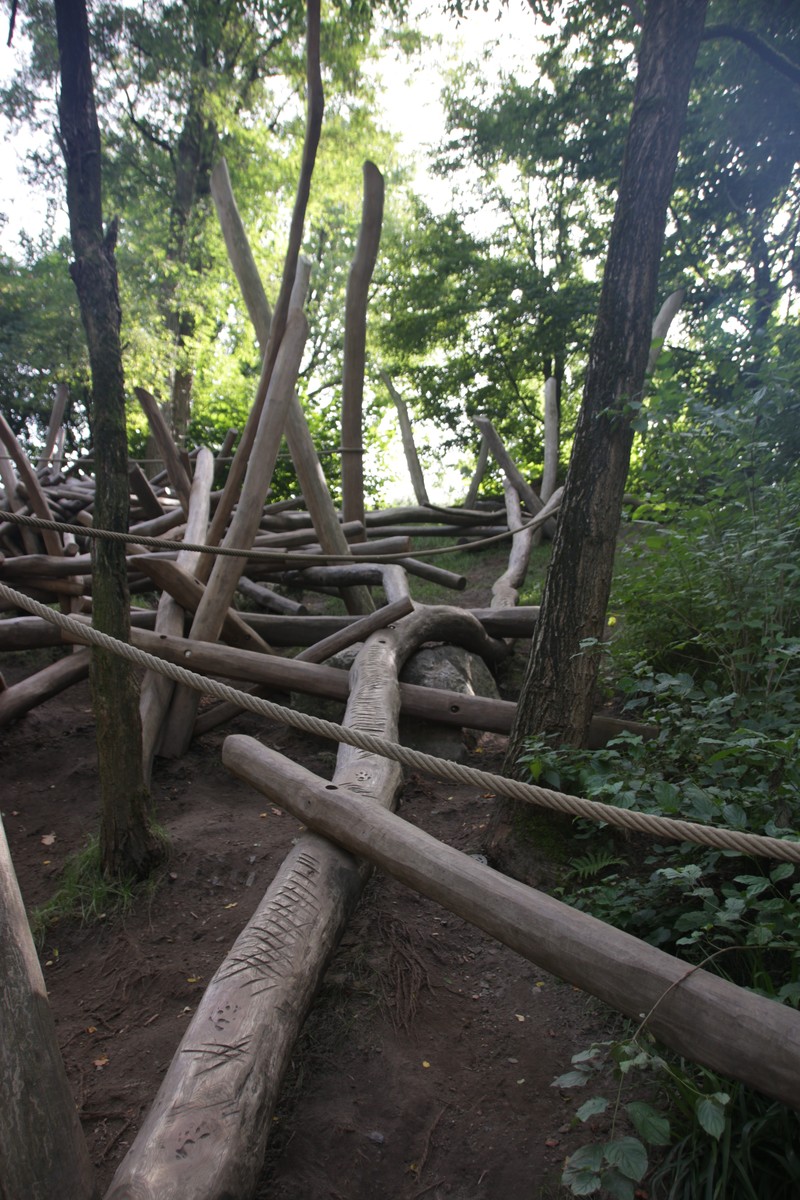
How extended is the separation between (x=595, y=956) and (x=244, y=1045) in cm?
87

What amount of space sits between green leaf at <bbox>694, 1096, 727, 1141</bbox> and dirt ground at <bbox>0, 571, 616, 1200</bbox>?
1.38 ft

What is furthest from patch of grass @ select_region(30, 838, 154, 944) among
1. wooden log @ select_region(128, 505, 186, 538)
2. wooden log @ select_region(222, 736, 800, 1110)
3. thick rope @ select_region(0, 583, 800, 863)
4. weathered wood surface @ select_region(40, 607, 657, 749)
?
wooden log @ select_region(128, 505, 186, 538)

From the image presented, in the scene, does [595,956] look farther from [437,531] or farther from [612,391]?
[437,531]

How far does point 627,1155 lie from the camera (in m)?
1.59

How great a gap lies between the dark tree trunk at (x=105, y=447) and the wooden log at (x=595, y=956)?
2.95 feet

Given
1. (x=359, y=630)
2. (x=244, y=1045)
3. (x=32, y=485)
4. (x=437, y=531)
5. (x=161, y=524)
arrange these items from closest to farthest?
(x=244, y=1045), (x=359, y=630), (x=32, y=485), (x=161, y=524), (x=437, y=531)

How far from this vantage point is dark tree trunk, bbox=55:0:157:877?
321cm

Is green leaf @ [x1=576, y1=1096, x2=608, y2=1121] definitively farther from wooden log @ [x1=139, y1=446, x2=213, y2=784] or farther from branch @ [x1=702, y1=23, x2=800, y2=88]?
branch @ [x1=702, y1=23, x2=800, y2=88]

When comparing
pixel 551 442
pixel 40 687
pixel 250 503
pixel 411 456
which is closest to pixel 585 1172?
pixel 250 503

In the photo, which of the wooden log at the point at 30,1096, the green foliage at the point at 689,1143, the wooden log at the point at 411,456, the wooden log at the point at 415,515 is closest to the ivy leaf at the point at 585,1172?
the green foliage at the point at 689,1143

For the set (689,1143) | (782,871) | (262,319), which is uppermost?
(262,319)

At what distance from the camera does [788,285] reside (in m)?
9.62

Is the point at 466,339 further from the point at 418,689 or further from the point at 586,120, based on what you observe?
the point at 418,689

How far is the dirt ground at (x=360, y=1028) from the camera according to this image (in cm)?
201
